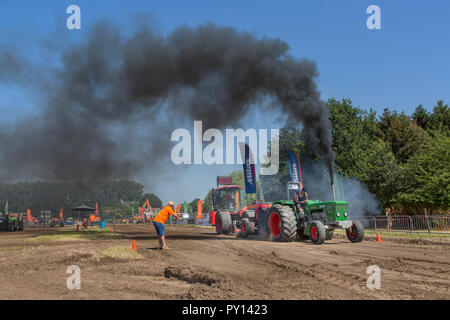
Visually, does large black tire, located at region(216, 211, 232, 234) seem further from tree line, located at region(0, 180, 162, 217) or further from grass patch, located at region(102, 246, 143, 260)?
tree line, located at region(0, 180, 162, 217)

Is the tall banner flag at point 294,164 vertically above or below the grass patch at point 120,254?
above

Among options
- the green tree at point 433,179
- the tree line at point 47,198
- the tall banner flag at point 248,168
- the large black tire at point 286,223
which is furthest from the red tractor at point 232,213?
the tree line at point 47,198

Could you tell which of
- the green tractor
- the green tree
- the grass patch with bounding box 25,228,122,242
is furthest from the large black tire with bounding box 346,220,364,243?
the green tree

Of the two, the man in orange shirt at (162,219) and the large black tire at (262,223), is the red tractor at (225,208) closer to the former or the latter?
the large black tire at (262,223)

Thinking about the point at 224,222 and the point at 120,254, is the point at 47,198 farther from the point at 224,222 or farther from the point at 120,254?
the point at 120,254

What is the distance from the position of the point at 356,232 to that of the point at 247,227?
497 centimetres

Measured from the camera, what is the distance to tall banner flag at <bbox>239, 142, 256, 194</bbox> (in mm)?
21672

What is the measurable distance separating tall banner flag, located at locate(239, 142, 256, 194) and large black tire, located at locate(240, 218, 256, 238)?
4.82 m

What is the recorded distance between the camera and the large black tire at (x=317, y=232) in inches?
473

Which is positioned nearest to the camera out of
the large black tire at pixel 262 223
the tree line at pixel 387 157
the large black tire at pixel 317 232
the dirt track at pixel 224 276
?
the dirt track at pixel 224 276

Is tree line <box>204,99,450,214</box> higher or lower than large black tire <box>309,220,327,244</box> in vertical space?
higher

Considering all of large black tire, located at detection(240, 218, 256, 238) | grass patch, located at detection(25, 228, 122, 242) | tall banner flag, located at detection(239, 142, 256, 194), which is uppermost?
tall banner flag, located at detection(239, 142, 256, 194)
